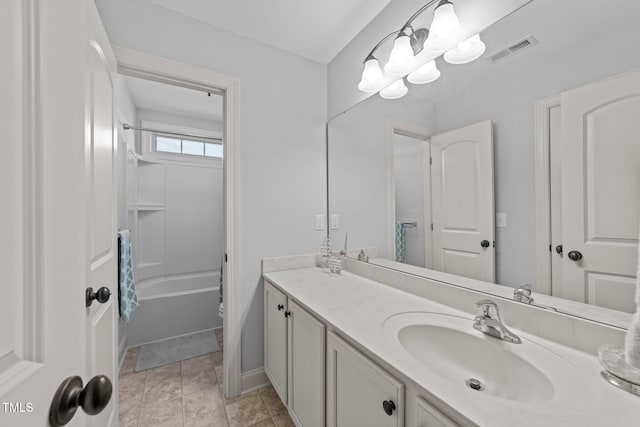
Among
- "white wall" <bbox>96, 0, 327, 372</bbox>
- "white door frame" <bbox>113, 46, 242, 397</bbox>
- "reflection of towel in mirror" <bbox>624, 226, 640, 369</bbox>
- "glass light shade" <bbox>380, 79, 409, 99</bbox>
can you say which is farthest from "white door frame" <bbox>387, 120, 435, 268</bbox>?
"white door frame" <bbox>113, 46, 242, 397</bbox>

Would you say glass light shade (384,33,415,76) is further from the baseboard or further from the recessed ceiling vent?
the baseboard

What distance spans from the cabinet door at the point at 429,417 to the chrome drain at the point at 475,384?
289mm

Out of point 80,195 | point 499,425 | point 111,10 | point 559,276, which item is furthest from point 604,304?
point 111,10

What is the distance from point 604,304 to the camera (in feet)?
2.55

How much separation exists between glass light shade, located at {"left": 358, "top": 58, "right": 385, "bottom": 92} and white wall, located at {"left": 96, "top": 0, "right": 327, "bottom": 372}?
0.50m

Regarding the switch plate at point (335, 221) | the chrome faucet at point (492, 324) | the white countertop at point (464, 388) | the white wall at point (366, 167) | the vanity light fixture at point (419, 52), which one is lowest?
the white countertop at point (464, 388)

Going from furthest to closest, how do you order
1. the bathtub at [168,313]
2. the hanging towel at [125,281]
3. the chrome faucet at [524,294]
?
the bathtub at [168,313]
the hanging towel at [125,281]
the chrome faucet at [524,294]

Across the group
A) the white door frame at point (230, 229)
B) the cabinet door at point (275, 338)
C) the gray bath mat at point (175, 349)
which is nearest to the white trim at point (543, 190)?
the cabinet door at point (275, 338)

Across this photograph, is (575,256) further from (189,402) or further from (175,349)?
(175,349)

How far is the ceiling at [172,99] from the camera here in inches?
97.7

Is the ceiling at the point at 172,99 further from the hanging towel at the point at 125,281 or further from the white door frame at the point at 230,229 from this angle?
the hanging towel at the point at 125,281

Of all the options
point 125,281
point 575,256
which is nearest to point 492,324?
point 575,256

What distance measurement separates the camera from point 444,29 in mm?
1163

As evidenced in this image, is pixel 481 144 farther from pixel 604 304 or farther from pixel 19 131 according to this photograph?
pixel 19 131
